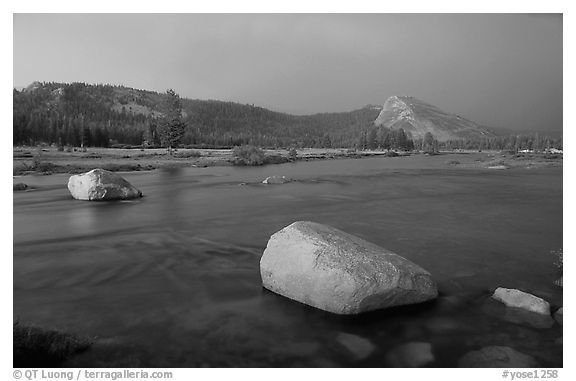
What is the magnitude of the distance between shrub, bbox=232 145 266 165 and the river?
4043 cm

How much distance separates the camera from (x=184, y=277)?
11250 millimetres

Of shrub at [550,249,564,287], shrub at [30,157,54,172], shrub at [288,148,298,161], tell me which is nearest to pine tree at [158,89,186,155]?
shrub at [288,148,298,161]

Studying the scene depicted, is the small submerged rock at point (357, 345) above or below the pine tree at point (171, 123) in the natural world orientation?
below

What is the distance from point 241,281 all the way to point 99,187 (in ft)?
56.6

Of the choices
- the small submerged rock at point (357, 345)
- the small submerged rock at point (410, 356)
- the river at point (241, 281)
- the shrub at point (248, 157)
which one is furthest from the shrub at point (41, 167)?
the small submerged rock at point (410, 356)

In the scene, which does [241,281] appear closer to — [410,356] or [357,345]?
[357,345]

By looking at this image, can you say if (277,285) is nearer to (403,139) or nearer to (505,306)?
(505,306)

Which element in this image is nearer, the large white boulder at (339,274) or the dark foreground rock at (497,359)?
the dark foreground rock at (497,359)

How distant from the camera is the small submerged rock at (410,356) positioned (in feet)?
22.8

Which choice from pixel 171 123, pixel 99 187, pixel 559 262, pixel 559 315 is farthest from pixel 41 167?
Answer: pixel 559 315

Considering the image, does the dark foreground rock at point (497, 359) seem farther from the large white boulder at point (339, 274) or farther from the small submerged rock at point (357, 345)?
the large white boulder at point (339, 274)

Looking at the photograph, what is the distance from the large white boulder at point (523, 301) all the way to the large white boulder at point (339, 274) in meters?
1.49
